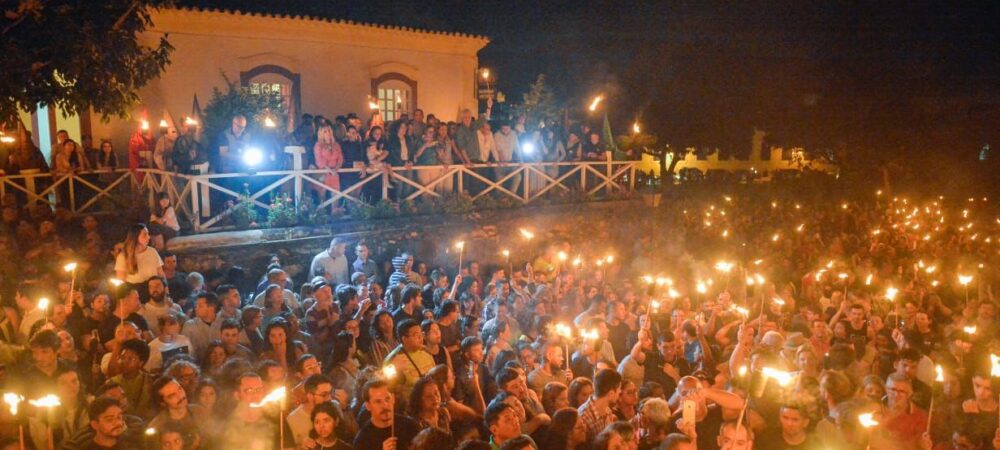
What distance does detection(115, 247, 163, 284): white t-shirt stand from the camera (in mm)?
7973

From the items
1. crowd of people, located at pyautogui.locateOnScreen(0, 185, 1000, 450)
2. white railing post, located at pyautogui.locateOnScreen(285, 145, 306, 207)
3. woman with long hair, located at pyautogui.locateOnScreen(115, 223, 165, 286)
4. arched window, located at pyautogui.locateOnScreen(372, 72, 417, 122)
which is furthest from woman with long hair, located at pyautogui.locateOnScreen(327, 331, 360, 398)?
arched window, located at pyautogui.locateOnScreen(372, 72, 417, 122)

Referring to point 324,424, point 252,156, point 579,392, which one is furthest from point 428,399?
point 252,156

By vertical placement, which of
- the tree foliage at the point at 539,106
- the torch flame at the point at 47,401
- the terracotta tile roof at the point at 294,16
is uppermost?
the terracotta tile roof at the point at 294,16

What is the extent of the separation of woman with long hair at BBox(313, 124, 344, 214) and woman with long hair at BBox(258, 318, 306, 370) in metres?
5.36

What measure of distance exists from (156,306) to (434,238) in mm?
5671

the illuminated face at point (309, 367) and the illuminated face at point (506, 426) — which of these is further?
the illuminated face at point (309, 367)

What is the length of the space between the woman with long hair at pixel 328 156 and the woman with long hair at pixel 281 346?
17.6 feet

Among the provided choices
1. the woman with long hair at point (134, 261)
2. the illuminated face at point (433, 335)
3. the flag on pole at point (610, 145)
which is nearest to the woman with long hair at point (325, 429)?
the illuminated face at point (433, 335)

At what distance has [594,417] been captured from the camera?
5574mm

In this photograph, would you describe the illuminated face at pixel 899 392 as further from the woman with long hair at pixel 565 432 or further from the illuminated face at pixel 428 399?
the illuminated face at pixel 428 399

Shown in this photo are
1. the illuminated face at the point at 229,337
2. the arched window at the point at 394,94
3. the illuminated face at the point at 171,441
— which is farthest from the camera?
the arched window at the point at 394,94

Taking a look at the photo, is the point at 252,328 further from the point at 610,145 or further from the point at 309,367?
the point at 610,145

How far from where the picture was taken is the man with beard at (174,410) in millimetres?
4973

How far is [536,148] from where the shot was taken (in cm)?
1465
